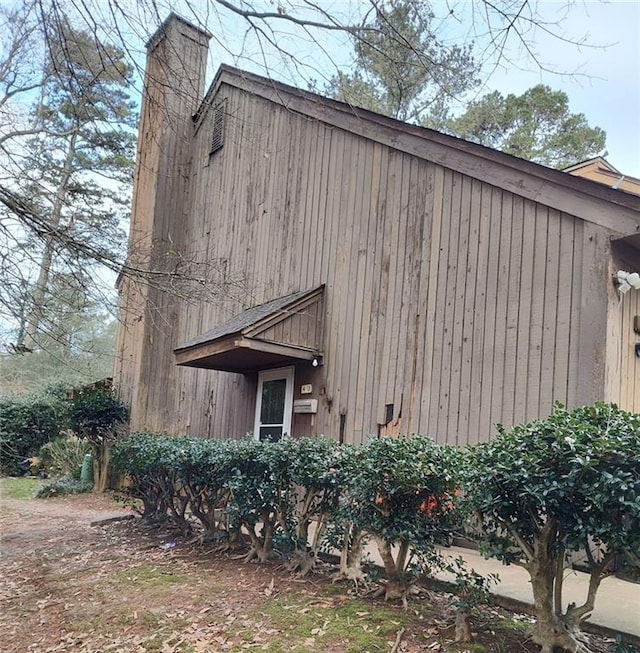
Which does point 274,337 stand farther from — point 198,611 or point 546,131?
point 546,131

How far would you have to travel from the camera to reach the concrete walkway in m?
3.32

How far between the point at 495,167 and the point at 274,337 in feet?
10.4

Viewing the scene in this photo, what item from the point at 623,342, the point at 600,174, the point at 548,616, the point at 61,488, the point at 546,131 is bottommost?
the point at 61,488

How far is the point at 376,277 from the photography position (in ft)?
22.2

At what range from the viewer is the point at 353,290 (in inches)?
278

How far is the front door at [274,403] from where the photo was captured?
7.78m

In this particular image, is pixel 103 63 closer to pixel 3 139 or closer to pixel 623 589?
pixel 3 139

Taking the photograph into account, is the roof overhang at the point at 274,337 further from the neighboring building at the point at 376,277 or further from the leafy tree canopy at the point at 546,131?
the leafy tree canopy at the point at 546,131

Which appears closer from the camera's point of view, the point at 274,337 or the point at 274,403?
the point at 274,337

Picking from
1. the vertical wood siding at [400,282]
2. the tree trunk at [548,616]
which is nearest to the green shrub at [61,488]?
the vertical wood siding at [400,282]

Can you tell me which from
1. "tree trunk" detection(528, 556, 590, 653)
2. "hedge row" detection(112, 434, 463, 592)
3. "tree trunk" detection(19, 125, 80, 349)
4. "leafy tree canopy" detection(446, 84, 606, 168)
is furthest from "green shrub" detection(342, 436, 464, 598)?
"leafy tree canopy" detection(446, 84, 606, 168)

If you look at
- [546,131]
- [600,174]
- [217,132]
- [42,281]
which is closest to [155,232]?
[217,132]

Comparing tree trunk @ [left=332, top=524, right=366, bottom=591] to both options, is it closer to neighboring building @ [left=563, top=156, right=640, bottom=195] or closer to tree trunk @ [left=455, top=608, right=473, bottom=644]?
tree trunk @ [left=455, top=608, right=473, bottom=644]

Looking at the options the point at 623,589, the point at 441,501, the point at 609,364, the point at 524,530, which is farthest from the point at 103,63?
the point at 623,589
